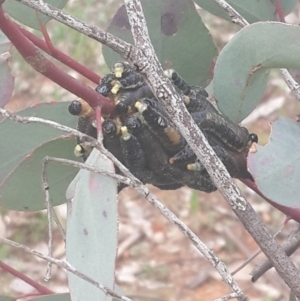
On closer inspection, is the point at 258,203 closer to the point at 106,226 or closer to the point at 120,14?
the point at 120,14

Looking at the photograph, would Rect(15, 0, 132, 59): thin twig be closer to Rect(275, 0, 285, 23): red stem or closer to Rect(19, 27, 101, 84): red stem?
Rect(19, 27, 101, 84): red stem

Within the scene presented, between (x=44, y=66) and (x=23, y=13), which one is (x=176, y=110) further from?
(x=23, y=13)

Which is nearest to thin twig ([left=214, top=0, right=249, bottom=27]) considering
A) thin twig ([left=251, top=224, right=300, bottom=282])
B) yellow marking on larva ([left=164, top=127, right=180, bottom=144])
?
yellow marking on larva ([left=164, top=127, right=180, bottom=144])

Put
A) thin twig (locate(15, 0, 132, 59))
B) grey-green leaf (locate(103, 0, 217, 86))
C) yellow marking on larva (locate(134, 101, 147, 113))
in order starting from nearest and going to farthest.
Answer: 1. thin twig (locate(15, 0, 132, 59))
2. yellow marking on larva (locate(134, 101, 147, 113))
3. grey-green leaf (locate(103, 0, 217, 86))

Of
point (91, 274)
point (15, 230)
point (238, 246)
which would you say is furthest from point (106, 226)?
point (15, 230)

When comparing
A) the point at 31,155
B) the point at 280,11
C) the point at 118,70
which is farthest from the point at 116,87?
the point at 280,11
